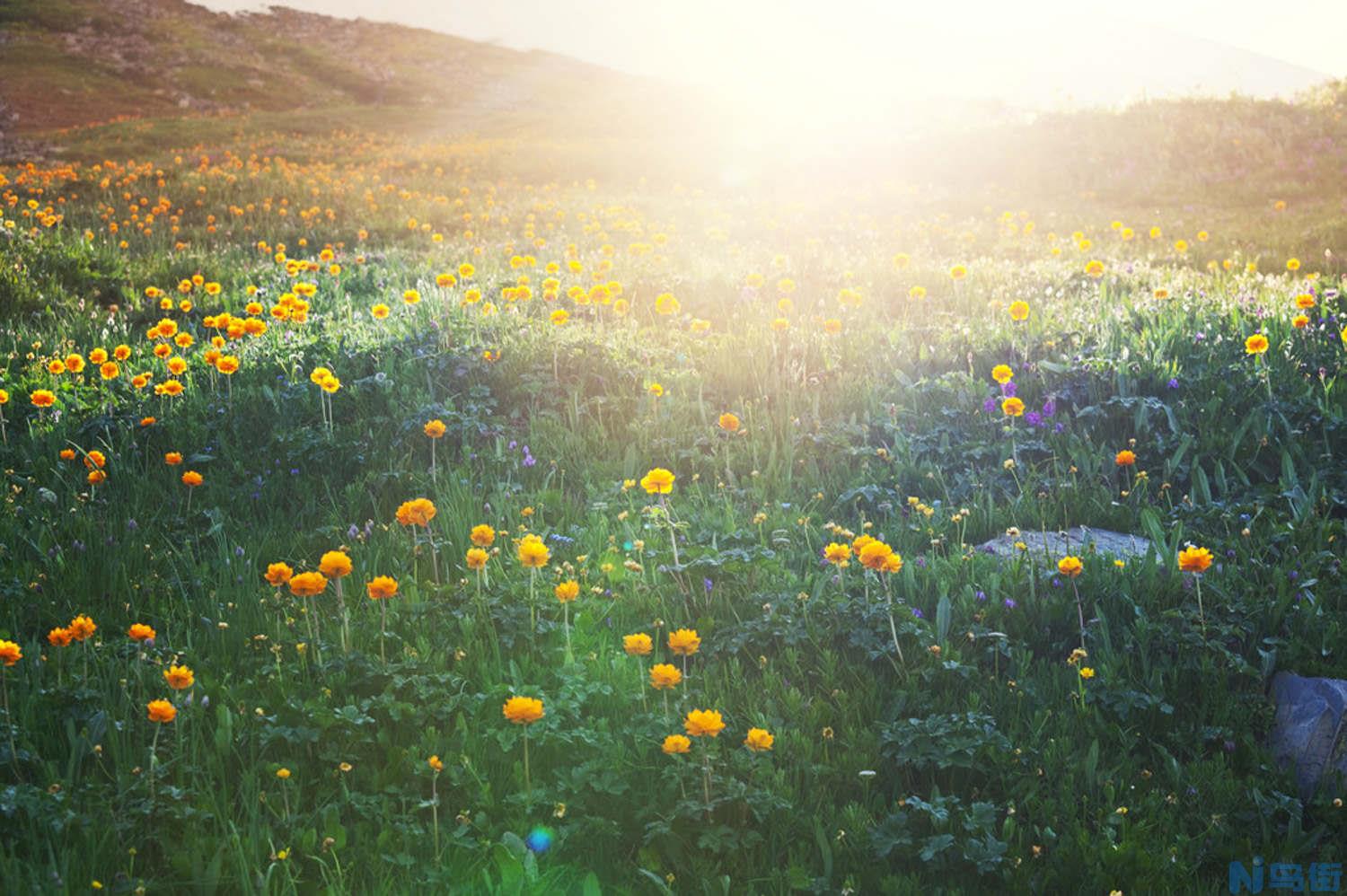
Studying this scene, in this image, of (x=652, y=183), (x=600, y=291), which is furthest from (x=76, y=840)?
(x=652, y=183)

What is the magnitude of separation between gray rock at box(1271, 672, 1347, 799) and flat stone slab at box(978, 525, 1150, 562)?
926 mm

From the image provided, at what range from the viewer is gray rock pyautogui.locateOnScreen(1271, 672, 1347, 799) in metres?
3.02

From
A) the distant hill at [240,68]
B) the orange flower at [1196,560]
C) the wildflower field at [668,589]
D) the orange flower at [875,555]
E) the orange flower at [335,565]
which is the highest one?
the distant hill at [240,68]

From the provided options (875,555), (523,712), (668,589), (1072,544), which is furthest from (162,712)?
(1072,544)

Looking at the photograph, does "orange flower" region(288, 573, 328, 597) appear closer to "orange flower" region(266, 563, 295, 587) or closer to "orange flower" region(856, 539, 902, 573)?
"orange flower" region(266, 563, 295, 587)

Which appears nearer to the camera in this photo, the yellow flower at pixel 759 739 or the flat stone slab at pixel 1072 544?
the yellow flower at pixel 759 739

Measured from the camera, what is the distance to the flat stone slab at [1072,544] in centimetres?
417

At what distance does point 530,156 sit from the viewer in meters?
27.4

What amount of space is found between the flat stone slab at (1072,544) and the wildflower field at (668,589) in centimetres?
13

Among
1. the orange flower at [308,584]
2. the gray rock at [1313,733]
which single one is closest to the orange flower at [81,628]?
the orange flower at [308,584]

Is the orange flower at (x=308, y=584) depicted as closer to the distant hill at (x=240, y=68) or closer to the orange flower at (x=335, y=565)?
the orange flower at (x=335, y=565)

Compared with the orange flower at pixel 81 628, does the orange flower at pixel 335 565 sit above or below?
above

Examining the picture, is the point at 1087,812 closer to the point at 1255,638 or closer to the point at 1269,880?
the point at 1269,880

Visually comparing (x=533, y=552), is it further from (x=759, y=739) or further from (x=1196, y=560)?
(x=1196, y=560)
